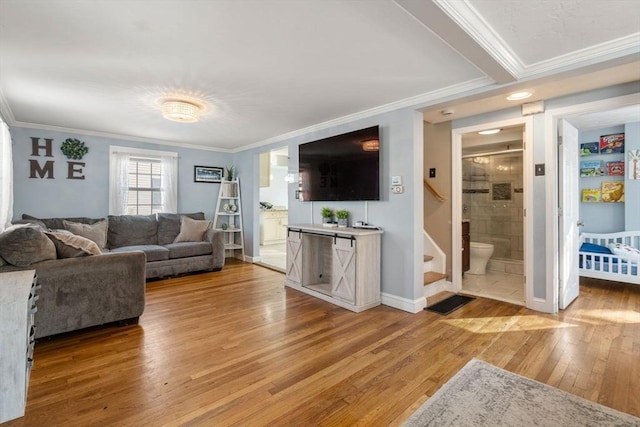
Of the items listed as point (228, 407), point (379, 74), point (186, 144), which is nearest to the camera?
point (228, 407)

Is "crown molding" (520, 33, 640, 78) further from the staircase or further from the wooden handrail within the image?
the staircase

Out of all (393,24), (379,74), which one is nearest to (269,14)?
(393,24)

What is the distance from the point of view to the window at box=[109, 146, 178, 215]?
505cm

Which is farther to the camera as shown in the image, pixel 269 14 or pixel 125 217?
pixel 125 217

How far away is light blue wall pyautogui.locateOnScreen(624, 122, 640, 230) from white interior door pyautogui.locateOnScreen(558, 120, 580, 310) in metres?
1.24

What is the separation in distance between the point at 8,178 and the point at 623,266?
7.48 meters

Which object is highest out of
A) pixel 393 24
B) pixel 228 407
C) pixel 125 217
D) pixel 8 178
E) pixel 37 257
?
pixel 393 24

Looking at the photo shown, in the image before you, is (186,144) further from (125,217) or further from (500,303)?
(500,303)

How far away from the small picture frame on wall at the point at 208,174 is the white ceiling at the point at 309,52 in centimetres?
240

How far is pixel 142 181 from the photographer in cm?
546

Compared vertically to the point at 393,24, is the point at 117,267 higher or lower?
lower

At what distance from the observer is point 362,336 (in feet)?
8.67

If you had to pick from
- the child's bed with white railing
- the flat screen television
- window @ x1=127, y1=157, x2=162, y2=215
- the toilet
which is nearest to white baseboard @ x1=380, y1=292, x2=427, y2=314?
the flat screen television

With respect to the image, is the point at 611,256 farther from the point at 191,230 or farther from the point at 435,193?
the point at 191,230
